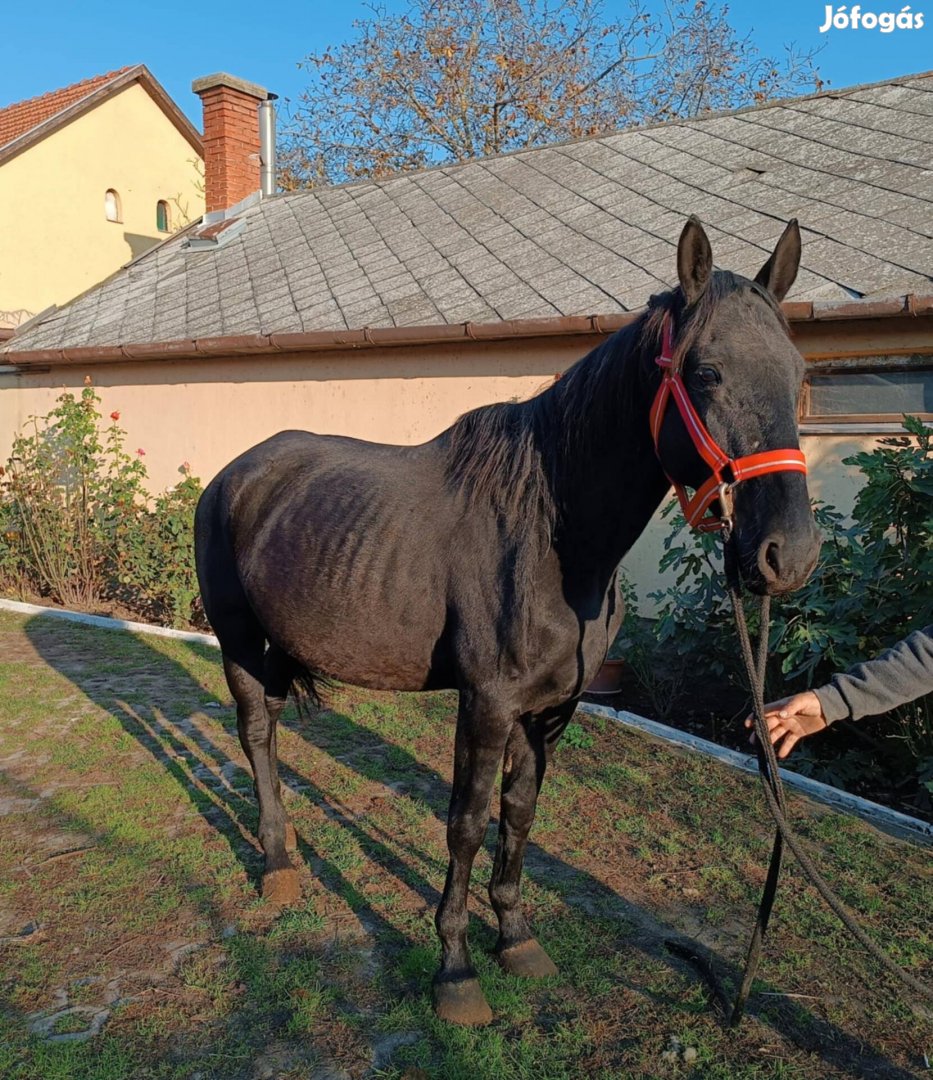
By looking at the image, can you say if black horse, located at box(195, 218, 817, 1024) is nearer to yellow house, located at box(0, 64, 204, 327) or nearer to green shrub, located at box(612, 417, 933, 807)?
green shrub, located at box(612, 417, 933, 807)

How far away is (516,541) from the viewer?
2.83 meters

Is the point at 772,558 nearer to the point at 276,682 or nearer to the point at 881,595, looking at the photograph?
the point at 276,682

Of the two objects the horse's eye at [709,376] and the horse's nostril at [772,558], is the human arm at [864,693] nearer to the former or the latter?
the horse's nostril at [772,558]

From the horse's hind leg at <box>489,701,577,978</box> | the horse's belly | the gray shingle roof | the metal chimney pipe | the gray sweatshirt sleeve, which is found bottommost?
the horse's hind leg at <box>489,701,577,978</box>

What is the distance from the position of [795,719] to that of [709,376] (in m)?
1.00

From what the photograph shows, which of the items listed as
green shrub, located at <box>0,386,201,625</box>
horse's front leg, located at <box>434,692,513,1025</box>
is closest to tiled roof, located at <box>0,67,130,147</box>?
green shrub, located at <box>0,386,201,625</box>

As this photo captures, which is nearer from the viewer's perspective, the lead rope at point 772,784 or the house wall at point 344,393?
the lead rope at point 772,784

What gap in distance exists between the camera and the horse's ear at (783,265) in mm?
2434

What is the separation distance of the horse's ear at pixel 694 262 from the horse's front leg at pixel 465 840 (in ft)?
4.53

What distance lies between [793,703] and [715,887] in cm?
168

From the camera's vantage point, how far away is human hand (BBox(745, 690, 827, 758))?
2.48 m

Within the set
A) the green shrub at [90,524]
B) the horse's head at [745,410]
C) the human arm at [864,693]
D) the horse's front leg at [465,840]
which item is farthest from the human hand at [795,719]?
the green shrub at [90,524]

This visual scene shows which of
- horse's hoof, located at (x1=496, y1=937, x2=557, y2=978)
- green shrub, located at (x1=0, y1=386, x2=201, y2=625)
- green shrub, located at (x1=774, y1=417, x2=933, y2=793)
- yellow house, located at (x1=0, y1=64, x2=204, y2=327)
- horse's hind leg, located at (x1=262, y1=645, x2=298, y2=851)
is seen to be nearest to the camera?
horse's hoof, located at (x1=496, y1=937, x2=557, y2=978)

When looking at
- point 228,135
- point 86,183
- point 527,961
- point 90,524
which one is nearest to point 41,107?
point 86,183
